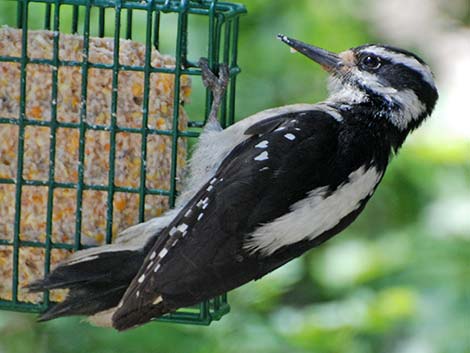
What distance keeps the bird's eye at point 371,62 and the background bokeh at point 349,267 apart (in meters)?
1.17

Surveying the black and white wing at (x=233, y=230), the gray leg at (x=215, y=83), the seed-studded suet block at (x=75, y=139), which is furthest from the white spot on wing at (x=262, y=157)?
the seed-studded suet block at (x=75, y=139)

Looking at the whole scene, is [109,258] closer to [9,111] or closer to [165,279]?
[165,279]

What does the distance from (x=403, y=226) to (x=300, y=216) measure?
2.50 meters

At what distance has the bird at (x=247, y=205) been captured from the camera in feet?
14.3

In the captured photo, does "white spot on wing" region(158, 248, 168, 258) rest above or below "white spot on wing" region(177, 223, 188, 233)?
below

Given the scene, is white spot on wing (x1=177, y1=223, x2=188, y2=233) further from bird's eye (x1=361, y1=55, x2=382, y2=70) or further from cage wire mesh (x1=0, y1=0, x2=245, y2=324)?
bird's eye (x1=361, y1=55, x2=382, y2=70)

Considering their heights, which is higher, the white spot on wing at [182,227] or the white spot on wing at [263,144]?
the white spot on wing at [263,144]

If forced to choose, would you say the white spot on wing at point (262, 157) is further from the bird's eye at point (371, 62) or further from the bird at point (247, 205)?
the bird's eye at point (371, 62)

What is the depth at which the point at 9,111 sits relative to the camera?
476 cm

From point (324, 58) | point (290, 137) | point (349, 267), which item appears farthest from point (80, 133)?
point (349, 267)

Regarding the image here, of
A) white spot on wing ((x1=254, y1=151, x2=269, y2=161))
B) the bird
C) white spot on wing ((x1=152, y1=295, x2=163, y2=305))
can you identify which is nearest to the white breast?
the bird

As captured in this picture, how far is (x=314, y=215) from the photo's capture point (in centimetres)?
446

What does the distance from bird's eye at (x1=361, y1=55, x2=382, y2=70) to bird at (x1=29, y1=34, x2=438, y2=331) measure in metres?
0.07

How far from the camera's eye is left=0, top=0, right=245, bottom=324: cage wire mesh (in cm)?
469
